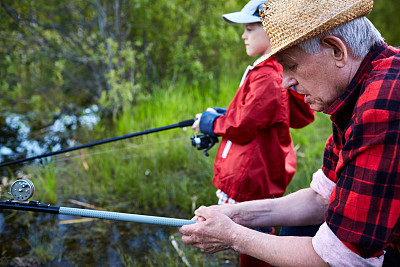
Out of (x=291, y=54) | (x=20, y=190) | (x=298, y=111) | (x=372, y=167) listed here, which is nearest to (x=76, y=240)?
(x=20, y=190)

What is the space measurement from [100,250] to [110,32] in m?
3.43

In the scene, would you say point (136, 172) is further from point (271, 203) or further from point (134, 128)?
point (271, 203)

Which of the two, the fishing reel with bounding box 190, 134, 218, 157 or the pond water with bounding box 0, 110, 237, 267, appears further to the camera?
the pond water with bounding box 0, 110, 237, 267

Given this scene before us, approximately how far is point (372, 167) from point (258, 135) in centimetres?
116

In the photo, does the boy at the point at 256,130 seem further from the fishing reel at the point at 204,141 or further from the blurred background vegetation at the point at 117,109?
the blurred background vegetation at the point at 117,109

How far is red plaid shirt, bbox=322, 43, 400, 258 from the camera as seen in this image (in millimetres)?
1101

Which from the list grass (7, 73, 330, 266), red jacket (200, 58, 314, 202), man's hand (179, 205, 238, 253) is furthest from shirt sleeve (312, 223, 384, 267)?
grass (7, 73, 330, 266)

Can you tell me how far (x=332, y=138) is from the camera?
165cm

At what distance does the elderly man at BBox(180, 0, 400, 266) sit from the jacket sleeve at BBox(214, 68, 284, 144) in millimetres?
704

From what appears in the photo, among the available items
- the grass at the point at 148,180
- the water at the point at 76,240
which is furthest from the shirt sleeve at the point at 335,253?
the water at the point at 76,240

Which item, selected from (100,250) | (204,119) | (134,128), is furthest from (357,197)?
(134,128)

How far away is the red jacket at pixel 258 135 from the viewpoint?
2172 millimetres

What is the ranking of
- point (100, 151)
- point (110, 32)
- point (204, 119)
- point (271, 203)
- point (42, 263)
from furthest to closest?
point (110, 32)
point (100, 151)
point (42, 263)
point (204, 119)
point (271, 203)

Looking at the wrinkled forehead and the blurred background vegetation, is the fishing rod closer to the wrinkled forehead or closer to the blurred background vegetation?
the wrinkled forehead
